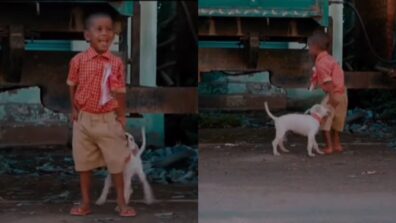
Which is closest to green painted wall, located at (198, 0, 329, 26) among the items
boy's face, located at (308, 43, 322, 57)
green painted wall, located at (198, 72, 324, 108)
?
boy's face, located at (308, 43, 322, 57)

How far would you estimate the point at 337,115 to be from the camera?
13.3ft

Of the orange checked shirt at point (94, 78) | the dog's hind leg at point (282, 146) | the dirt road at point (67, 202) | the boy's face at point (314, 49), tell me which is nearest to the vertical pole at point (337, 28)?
the boy's face at point (314, 49)

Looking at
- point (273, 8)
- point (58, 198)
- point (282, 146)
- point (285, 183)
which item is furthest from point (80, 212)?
point (282, 146)

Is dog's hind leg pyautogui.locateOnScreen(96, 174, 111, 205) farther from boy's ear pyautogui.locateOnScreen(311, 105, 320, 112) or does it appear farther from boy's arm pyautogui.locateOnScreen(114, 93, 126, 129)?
boy's ear pyautogui.locateOnScreen(311, 105, 320, 112)

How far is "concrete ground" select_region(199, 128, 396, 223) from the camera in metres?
2.85

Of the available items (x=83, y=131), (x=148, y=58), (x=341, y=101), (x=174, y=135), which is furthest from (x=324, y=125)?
(x=83, y=131)

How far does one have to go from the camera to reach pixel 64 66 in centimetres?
322

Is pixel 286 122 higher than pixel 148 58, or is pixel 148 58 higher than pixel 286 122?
pixel 148 58

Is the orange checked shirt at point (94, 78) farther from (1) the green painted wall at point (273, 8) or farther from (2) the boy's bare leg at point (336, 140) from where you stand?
(2) the boy's bare leg at point (336, 140)

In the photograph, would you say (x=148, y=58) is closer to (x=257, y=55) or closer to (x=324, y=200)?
(x=257, y=55)

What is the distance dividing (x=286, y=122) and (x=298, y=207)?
32.3 inches

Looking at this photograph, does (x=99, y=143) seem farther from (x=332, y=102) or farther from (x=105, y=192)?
(x=332, y=102)

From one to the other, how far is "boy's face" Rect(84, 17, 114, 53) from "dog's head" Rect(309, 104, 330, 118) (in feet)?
4.54

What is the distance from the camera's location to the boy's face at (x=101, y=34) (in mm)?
2639
